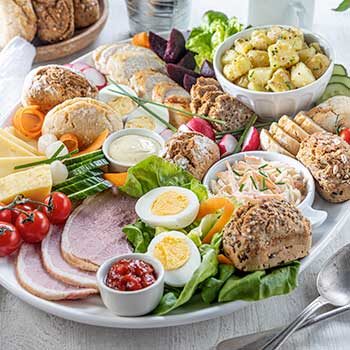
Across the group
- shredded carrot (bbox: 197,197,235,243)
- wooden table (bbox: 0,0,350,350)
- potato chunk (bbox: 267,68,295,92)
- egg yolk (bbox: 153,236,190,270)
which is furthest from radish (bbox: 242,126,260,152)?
egg yolk (bbox: 153,236,190,270)

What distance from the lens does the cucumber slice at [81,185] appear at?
13.6ft

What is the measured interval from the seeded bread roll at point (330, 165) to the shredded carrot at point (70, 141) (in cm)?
124

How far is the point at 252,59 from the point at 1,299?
6.45ft

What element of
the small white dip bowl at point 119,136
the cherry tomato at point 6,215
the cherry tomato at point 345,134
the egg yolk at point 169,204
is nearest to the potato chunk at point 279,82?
the cherry tomato at point 345,134

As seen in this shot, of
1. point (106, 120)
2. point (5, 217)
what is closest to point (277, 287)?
point (5, 217)

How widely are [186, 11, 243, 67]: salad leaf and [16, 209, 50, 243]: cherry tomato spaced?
6.15 ft

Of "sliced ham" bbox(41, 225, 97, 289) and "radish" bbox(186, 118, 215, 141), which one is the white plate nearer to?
"sliced ham" bbox(41, 225, 97, 289)

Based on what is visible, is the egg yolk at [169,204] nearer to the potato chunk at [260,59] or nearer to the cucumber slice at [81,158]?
the cucumber slice at [81,158]

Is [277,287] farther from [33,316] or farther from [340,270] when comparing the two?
[33,316]

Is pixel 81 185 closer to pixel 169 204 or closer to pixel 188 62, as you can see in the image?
pixel 169 204

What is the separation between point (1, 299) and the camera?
3771mm

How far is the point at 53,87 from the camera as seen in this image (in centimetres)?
472

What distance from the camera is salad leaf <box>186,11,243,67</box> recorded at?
17.4ft

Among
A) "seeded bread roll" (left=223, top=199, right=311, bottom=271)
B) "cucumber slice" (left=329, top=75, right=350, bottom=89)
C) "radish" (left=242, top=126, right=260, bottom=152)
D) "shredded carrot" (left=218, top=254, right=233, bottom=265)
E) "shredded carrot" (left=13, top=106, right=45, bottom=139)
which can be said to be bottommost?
"shredded carrot" (left=13, top=106, right=45, bottom=139)
